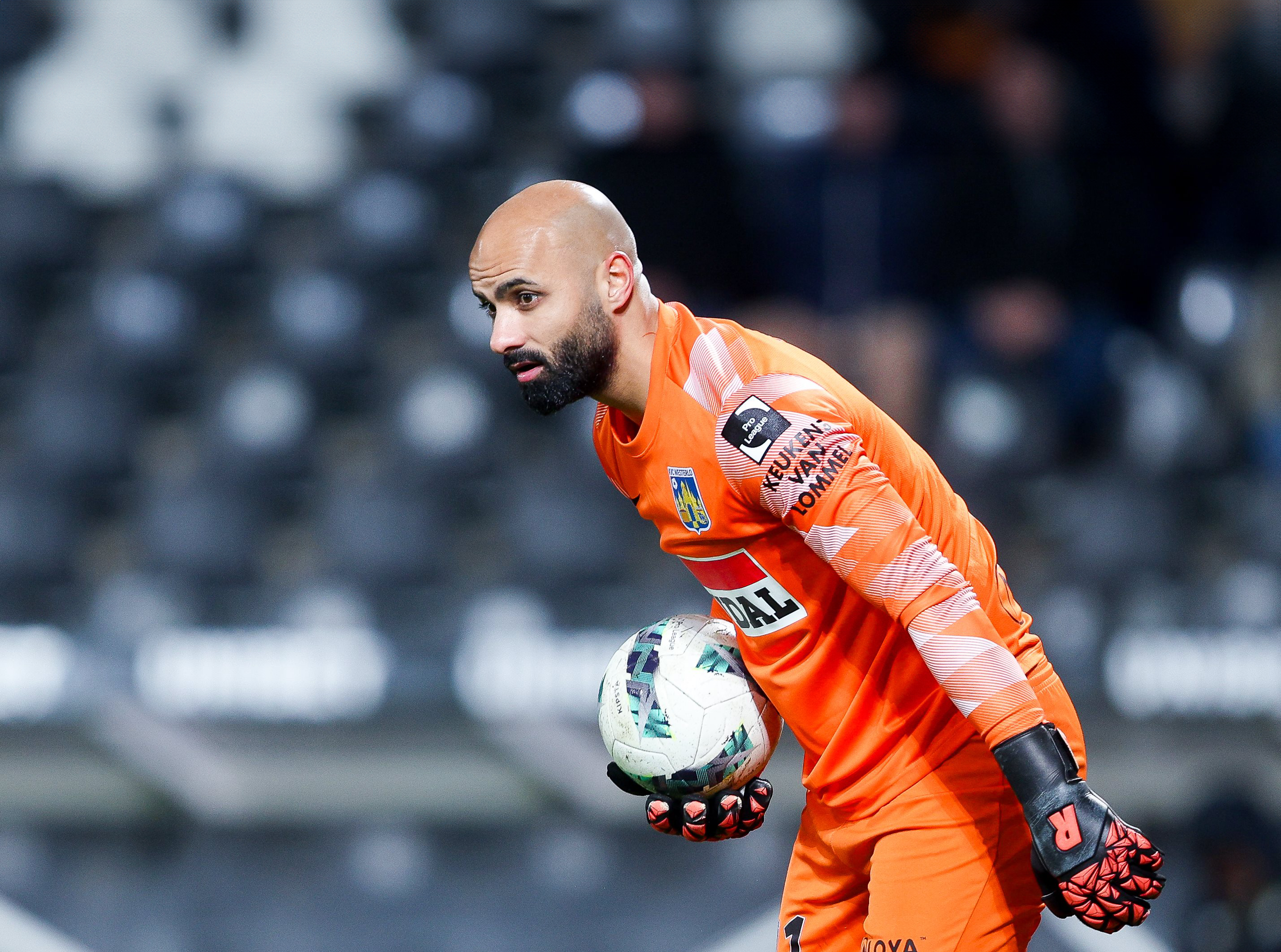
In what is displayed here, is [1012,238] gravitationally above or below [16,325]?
below

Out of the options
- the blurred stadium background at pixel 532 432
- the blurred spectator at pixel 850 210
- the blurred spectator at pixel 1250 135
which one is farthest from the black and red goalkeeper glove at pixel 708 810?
the blurred spectator at pixel 1250 135

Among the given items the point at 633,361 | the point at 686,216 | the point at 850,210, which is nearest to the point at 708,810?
the point at 633,361

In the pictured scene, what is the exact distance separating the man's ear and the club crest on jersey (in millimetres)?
319

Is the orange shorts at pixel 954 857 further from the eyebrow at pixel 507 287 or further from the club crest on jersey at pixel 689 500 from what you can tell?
the eyebrow at pixel 507 287

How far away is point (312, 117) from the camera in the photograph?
8.37 m

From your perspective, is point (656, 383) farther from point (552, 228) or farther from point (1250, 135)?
point (1250, 135)

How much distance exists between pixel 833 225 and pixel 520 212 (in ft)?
14.2

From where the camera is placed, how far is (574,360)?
110 inches

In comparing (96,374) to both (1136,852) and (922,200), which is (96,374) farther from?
(1136,852)

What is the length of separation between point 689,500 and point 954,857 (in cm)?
79

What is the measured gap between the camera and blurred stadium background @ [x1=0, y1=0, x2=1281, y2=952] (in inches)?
244

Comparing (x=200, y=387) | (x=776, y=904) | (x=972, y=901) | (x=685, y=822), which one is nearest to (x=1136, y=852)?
(x=972, y=901)

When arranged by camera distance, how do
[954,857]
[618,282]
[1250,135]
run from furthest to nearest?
1. [1250,135]
2. [618,282]
3. [954,857]

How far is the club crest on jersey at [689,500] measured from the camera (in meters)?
2.77
